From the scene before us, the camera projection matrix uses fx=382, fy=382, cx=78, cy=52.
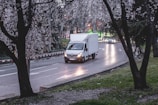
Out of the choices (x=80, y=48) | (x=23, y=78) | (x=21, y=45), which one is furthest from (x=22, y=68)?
(x=80, y=48)

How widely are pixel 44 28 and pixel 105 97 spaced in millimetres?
4045

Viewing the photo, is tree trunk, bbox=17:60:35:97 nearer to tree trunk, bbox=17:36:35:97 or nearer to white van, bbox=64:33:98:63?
tree trunk, bbox=17:36:35:97

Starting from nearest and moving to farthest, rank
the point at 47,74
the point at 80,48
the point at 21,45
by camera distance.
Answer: the point at 21,45 → the point at 47,74 → the point at 80,48

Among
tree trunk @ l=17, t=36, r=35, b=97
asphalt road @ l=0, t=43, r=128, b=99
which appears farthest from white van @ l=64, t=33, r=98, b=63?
tree trunk @ l=17, t=36, r=35, b=97

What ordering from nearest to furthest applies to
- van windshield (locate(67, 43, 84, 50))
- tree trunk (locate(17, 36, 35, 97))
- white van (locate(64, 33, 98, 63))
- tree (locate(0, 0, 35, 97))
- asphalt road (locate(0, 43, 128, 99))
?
tree (locate(0, 0, 35, 97)) < tree trunk (locate(17, 36, 35, 97)) < asphalt road (locate(0, 43, 128, 99)) < white van (locate(64, 33, 98, 63)) < van windshield (locate(67, 43, 84, 50))

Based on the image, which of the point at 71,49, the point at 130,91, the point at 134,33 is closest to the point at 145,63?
the point at 130,91

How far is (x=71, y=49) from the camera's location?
39312mm

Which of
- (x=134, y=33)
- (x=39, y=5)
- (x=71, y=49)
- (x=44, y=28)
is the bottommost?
(x=71, y=49)

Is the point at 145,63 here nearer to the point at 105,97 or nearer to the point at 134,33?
the point at 105,97

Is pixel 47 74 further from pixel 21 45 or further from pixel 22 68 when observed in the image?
pixel 21 45

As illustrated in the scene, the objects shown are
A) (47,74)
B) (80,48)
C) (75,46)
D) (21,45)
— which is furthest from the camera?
(75,46)

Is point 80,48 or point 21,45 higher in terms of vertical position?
point 21,45

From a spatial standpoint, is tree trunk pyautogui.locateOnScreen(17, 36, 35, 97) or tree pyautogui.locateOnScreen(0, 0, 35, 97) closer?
tree pyautogui.locateOnScreen(0, 0, 35, 97)

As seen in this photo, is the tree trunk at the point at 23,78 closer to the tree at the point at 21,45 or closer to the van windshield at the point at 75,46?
the tree at the point at 21,45
